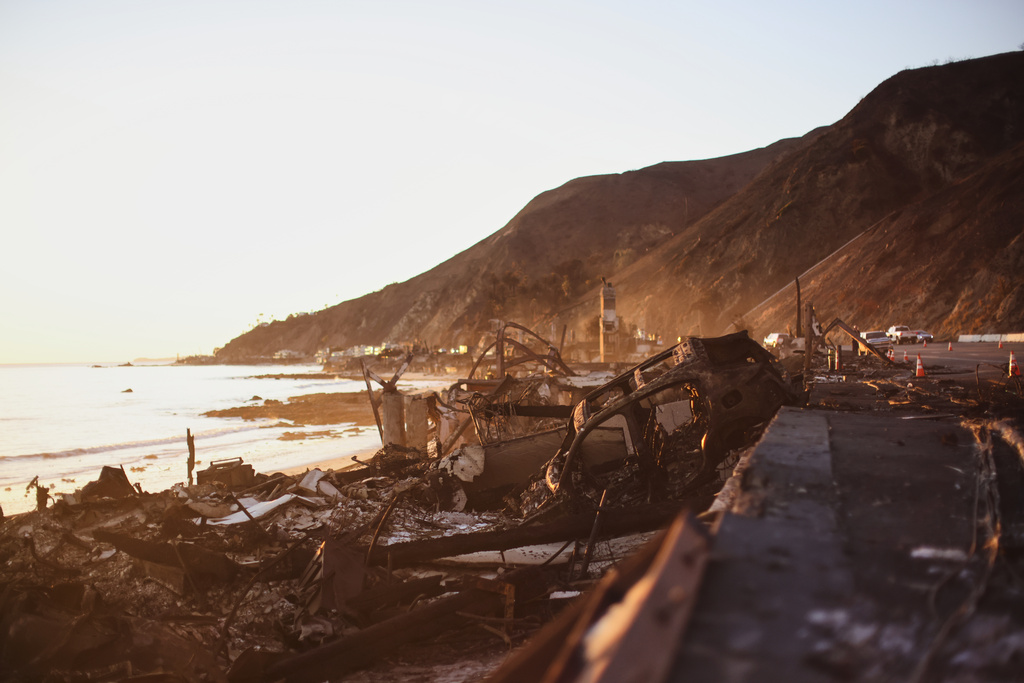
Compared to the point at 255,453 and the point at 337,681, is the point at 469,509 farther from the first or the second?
the point at 255,453

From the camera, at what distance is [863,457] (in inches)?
155

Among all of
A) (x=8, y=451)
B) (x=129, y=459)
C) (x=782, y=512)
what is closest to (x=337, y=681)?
(x=782, y=512)

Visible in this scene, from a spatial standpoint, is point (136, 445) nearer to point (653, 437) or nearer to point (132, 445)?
point (132, 445)

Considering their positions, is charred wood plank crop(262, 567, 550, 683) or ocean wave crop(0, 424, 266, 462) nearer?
charred wood plank crop(262, 567, 550, 683)

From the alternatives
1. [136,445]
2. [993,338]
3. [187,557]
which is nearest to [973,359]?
[993,338]

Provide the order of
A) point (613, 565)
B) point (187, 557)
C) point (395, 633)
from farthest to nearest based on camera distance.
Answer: point (187, 557), point (613, 565), point (395, 633)

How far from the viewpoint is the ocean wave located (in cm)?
2461

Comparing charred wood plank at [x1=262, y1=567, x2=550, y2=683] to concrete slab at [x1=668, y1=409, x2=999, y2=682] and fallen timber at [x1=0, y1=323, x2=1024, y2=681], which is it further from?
concrete slab at [x1=668, y1=409, x2=999, y2=682]

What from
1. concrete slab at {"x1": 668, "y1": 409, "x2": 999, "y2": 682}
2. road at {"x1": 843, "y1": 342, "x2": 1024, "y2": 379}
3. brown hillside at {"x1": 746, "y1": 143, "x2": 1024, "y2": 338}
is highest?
brown hillside at {"x1": 746, "y1": 143, "x2": 1024, "y2": 338}

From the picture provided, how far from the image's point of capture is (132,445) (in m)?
27.2

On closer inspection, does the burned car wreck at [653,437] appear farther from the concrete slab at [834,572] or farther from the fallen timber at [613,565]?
the concrete slab at [834,572]

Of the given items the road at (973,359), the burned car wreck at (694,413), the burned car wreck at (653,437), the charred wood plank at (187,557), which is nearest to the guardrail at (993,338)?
the road at (973,359)

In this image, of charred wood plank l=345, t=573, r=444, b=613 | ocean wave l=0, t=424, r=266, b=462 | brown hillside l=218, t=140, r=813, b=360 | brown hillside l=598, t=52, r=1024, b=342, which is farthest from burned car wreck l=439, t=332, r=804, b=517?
brown hillside l=218, t=140, r=813, b=360

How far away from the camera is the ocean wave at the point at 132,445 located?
24.6 metres
